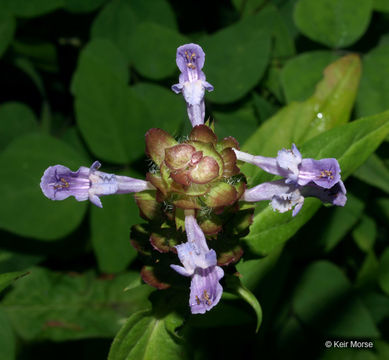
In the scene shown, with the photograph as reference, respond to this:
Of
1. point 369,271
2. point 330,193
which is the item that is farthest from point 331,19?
point 330,193

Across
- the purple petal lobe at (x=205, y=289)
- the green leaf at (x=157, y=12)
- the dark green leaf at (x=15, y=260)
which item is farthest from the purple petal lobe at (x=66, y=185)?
the green leaf at (x=157, y=12)

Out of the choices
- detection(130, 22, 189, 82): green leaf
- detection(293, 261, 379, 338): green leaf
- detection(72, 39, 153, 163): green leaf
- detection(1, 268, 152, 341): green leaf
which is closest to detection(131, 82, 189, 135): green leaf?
detection(130, 22, 189, 82): green leaf

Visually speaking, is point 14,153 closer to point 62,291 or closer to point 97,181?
point 62,291

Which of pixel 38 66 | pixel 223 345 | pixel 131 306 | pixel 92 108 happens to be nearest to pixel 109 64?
pixel 92 108

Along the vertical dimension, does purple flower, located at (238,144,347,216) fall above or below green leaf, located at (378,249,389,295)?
above

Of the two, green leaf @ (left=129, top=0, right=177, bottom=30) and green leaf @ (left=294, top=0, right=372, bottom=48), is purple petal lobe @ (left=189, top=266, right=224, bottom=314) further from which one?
green leaf @ (left=129, top=0, right=177, bottom=30)

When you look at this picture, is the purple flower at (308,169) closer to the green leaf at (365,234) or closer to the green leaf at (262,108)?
the green leaf at (262,108)
